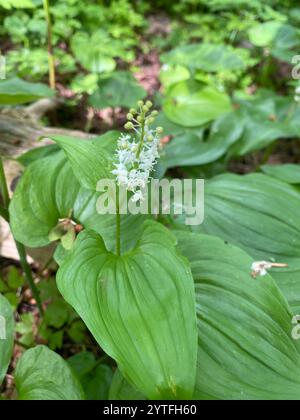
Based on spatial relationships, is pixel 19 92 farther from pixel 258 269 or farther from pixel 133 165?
pixel 258 269

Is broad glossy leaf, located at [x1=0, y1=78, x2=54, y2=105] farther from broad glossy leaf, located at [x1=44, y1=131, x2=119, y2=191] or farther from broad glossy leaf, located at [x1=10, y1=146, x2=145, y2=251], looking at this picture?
broad glossy leaf, located at [x1=44, y1=131, x2=119, y2=191]

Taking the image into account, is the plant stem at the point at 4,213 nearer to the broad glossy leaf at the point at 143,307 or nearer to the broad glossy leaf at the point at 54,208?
the broad glossy leaf at the point at 54,208

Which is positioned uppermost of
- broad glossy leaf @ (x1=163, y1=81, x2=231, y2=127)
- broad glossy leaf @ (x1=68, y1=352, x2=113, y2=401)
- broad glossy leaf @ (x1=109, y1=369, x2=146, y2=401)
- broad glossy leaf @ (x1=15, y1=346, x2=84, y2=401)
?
broad glossy leaf @ (x1=163, y1=81, x2=231, y2=127)

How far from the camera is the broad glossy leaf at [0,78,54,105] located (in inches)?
74.2

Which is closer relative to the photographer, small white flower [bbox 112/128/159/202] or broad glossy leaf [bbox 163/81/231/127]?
small white flower [bbox 112/128/159/202]

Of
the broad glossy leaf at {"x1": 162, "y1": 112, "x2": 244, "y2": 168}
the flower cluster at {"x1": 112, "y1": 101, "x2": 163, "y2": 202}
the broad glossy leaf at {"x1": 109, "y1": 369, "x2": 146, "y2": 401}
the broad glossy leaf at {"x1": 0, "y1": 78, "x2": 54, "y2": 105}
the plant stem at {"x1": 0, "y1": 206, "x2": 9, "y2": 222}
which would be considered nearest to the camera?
the flower cluster at {"x1": 112, "y1": 101, "x2": 163, "y2": 202}

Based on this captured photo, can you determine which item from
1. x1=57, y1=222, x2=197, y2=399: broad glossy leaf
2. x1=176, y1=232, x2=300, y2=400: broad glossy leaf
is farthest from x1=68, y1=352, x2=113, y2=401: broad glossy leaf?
x1=57, y1=222, x2=197, y2=399: broad glossy leaf

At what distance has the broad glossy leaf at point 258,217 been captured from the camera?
1829 millimetres

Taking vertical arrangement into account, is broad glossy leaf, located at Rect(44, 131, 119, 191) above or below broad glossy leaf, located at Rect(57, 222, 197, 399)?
above

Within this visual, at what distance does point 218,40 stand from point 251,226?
285 cm

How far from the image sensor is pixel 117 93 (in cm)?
303

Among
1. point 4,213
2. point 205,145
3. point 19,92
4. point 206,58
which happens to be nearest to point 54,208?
point 4,213

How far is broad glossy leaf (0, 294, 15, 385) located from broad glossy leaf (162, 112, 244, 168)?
141 cm
